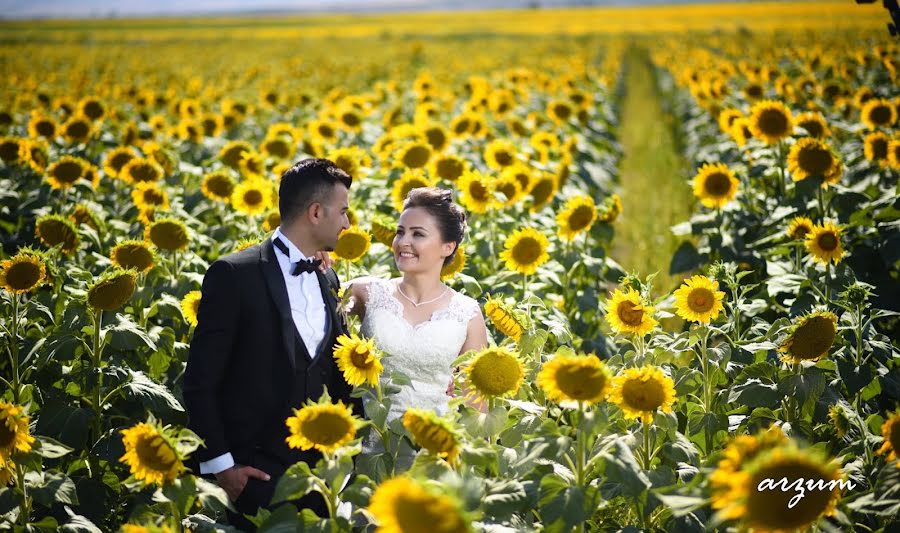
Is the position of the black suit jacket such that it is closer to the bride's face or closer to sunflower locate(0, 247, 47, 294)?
the bride's face

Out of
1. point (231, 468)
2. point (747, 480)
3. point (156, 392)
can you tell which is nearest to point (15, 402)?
point (156, 392)

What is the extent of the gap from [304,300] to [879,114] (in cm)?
602

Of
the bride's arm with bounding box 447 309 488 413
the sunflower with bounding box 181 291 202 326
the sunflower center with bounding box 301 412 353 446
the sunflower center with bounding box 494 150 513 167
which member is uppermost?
the sunflower center with bounding box 494 150 513 167

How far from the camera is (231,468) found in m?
2.83

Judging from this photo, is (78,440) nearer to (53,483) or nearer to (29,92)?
(53,483)

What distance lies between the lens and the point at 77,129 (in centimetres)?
701

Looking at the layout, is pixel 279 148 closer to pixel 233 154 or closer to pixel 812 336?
pixel 233 154

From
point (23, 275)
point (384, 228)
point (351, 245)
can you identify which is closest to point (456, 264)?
point (384, 228)

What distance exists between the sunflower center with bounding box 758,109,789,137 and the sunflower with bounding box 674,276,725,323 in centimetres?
283

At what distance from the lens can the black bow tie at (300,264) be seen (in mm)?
3049

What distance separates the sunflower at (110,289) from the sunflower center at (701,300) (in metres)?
2.34

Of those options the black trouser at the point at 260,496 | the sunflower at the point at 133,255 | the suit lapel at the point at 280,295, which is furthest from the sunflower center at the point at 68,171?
the black trouser at the point at 260,496

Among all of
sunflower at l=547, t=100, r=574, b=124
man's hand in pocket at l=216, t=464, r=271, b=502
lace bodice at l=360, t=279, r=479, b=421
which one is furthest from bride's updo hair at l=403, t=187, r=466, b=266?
sunflower at l=547, t=100, r=574, b=124

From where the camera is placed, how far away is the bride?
3.40m
